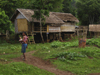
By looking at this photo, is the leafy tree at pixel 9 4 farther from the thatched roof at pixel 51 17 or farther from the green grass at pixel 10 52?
the green grass at pixel 10 52

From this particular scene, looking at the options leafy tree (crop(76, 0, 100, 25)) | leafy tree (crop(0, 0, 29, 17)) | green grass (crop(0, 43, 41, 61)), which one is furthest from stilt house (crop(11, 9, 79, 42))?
leafy tree (crop(76, 0, 100, 25))

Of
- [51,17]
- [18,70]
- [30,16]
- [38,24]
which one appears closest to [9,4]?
[30,16]

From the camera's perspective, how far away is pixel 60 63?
7711 mm

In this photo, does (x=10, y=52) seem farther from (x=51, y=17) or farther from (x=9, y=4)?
(x=9, y=4)

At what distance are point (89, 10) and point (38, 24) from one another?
17.6 meters

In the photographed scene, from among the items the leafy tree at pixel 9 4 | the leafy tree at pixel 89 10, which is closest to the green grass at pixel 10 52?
the leafy tree at pixel 9 4

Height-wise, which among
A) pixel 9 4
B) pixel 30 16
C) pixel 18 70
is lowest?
pixel 18 70

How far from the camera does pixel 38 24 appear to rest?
72.3 ft

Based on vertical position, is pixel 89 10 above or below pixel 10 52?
above

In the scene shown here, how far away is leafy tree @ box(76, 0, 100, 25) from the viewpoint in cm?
Result: 3275

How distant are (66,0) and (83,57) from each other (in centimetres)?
2928

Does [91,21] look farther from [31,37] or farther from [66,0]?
[31,37]

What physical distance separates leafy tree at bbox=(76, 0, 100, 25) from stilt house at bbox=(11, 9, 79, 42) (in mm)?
10842

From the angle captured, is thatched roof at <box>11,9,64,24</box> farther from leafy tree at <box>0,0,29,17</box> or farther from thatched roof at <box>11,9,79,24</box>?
leafy tree at <box>0,0,29,17</box>
